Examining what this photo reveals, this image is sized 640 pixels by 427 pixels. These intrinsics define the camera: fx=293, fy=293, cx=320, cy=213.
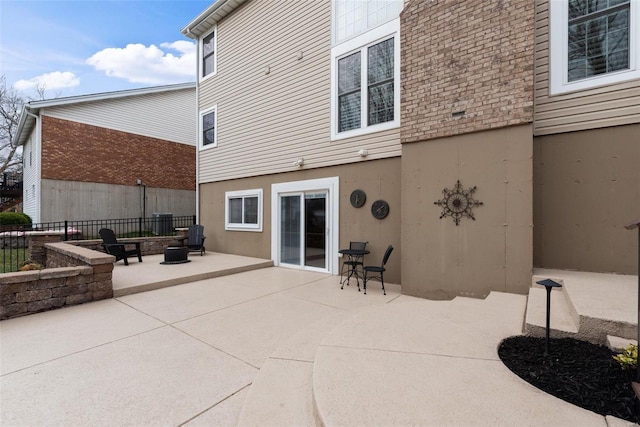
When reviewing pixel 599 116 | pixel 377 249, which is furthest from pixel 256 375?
pixel 599 116

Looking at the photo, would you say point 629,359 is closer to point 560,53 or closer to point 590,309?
point 590,309

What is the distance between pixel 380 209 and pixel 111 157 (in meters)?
13.8

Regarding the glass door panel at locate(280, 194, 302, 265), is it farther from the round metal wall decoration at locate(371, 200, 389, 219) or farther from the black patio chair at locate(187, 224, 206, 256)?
the black patio chair at locate(187, 224, 206, 256)

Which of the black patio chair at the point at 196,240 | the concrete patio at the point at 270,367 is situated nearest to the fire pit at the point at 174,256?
the black patio chair at the point at 196,240

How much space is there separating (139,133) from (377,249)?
14313 mm

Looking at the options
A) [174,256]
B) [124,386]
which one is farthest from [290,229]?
[124,386]

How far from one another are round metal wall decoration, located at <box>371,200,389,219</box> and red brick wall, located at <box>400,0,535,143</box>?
4.72 feet

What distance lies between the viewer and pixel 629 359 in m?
2.10

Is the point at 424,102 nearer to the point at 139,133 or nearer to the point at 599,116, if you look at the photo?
the point at 599,116

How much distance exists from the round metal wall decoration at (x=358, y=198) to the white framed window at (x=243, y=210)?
328 cm

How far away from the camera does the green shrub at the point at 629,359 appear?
2.08 metres

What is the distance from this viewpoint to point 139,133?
14.9 meters

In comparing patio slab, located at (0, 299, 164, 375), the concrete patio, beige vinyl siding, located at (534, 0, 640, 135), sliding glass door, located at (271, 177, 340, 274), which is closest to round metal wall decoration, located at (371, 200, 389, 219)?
sliding glass door, located at (271, 177, 340, 274)

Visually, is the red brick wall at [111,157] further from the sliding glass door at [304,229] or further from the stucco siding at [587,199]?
the stucco siding at [587,199]
